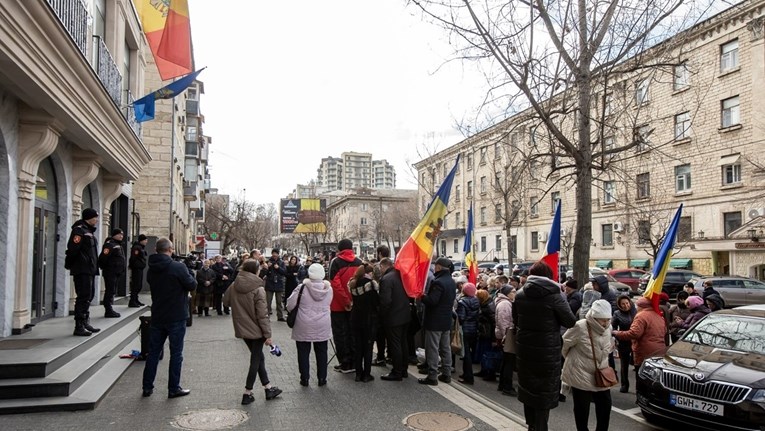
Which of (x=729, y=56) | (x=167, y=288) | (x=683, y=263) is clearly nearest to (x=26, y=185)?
(x=167, y=288)

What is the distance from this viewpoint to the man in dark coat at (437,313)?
7895mm

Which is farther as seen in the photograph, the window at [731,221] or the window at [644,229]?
the window at [644,229]

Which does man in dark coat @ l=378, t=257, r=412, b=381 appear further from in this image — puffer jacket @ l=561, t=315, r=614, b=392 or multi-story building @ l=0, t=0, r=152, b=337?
multi-story building @ l=0, t=0, r=152, b=337

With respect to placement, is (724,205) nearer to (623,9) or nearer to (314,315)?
(623,9)

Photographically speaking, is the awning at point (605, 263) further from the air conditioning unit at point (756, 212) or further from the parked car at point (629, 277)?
the air conditioning unit at point (756, 212)

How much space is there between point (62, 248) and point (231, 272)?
662cm

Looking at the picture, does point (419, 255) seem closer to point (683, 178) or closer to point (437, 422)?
point (437, 422)

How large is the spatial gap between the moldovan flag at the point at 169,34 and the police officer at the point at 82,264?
17.5ft

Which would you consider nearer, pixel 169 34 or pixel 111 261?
pixel 111 261

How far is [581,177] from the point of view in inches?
436

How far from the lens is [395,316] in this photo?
810 centimetres

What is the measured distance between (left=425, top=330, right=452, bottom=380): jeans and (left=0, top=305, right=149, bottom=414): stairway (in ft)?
14.9

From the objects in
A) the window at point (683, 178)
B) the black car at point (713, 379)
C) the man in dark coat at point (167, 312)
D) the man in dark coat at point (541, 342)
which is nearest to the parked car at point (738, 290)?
the window at point (683, 178)

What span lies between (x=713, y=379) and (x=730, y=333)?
1678 mm
